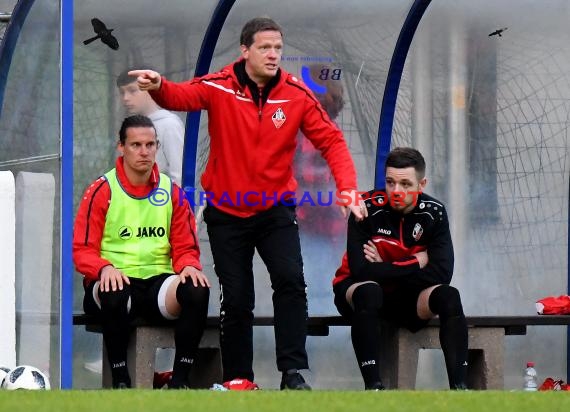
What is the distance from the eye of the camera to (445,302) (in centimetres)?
755

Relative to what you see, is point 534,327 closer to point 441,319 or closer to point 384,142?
point 384,142

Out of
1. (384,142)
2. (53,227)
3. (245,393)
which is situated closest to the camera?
(245,393)

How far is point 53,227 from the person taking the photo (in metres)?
7.09

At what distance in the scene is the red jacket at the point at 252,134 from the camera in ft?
24.4

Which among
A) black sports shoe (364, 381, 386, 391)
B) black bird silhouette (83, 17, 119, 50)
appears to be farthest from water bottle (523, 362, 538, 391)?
black bird silhouette (83, 17, 119, 50)

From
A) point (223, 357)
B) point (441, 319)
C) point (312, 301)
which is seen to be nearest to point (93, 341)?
point (312, 301)

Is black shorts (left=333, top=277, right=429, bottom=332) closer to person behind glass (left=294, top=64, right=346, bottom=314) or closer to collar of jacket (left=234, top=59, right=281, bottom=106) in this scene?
collar of jacket (left=234, top=59, right=281, bottom=106)

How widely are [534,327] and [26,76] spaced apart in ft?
12.4

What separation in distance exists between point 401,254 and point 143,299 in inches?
55.0

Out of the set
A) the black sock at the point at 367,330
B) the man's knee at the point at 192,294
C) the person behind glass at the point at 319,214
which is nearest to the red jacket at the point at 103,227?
the man's knee at the point at 192,294

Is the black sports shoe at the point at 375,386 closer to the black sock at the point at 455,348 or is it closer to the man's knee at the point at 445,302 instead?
the black sock at the point at 455,348

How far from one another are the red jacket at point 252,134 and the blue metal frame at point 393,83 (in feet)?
5.05

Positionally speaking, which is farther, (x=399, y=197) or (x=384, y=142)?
(x=384, y=142)

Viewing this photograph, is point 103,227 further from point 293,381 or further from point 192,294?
point 293,381
